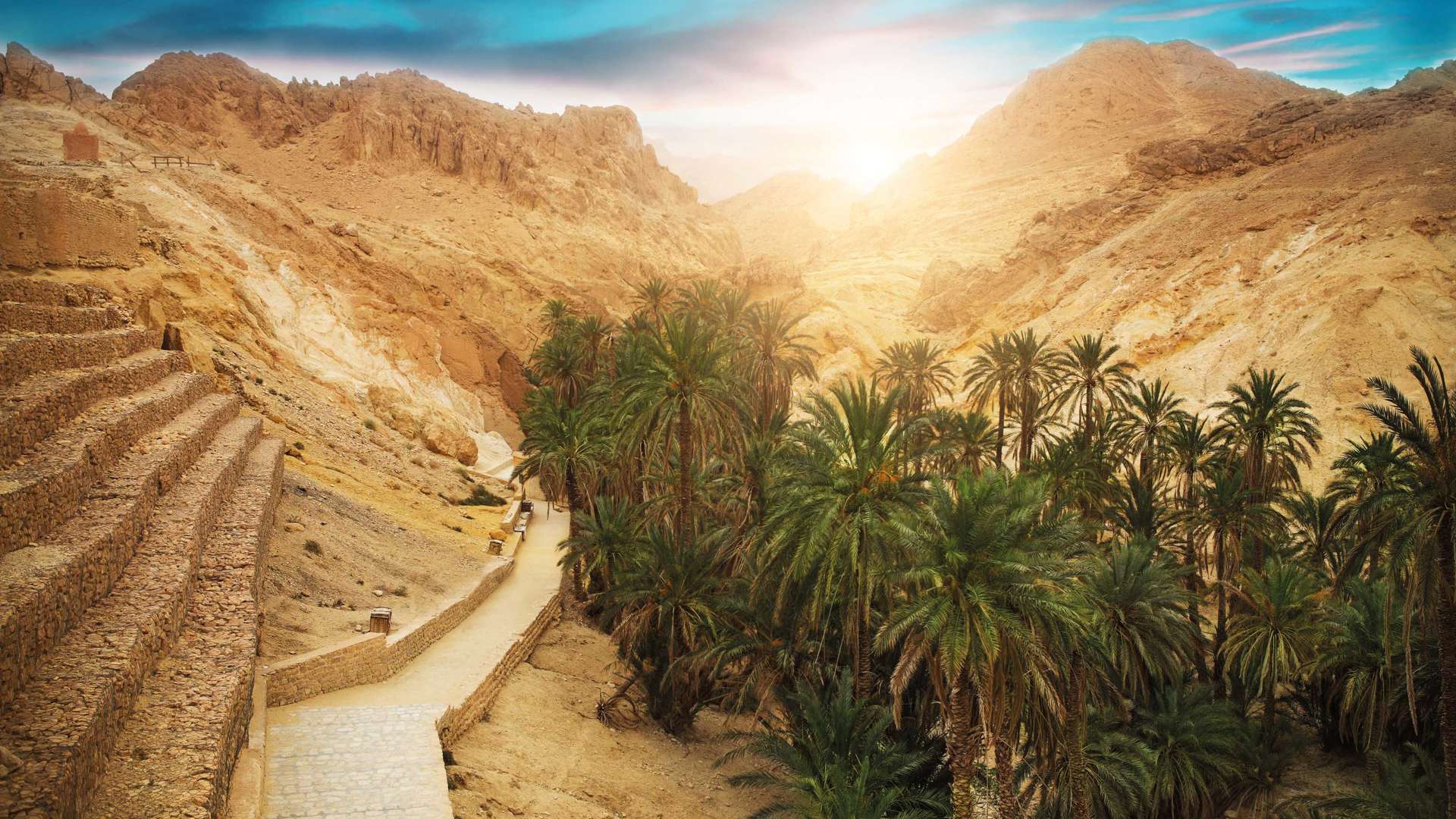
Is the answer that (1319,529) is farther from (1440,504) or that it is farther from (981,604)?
(981,604)

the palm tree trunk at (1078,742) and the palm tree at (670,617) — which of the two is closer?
the palm tree trunk at (1078,742)

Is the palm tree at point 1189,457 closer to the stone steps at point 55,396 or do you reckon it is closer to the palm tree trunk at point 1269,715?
the palm tree trunk at point 1269,715

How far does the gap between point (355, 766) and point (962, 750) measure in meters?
9.53

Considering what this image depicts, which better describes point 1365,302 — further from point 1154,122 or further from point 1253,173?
point 1154,122

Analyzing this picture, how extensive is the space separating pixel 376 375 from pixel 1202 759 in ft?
131

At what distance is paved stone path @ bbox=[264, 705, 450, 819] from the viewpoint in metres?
11.1

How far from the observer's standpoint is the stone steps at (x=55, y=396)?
1170cm

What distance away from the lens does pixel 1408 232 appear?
4653cm

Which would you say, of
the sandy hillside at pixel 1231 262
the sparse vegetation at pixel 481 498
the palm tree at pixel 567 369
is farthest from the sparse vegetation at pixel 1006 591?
the sandy hillside at pixel 1231 262

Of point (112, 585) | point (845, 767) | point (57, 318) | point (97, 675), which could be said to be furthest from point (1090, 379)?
point (97, 675)

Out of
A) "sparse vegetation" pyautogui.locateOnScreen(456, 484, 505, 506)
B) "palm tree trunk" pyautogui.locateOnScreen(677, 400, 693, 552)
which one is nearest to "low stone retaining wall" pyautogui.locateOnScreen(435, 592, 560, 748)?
"palm tree trunk" pyautogui.locateOnScreen(677, 400, 693, 552)

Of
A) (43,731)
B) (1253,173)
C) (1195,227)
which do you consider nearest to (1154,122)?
(1253,173)

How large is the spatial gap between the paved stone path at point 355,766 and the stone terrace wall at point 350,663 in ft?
1.84

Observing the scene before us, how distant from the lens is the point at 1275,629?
22.6 m
